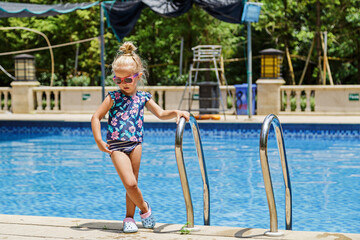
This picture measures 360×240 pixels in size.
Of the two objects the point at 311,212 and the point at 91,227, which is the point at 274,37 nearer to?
the point at 311,212

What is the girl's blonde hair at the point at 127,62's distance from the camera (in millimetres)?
3906

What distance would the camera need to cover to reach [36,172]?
29.6 ft

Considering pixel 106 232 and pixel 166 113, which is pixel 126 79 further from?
pixel 106 232

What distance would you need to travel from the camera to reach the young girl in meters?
3.78

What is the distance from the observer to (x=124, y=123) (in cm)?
383

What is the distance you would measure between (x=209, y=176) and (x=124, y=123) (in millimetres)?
4840

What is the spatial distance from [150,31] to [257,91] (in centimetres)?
893

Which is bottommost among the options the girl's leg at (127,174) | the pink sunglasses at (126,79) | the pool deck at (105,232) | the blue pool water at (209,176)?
the blue pool water at (209,176)

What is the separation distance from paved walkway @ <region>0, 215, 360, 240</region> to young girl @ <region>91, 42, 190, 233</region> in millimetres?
211

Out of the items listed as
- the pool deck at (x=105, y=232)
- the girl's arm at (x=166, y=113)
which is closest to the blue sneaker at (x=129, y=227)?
the pool deck at (x=105, y=232)

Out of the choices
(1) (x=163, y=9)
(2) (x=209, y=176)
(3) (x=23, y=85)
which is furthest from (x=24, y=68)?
(2) (x=209, y=176)

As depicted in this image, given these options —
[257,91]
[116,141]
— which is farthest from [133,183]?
[257,91]

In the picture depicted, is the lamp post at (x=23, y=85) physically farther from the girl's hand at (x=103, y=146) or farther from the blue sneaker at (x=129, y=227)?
the blue sneaker at (x=129, y=227)

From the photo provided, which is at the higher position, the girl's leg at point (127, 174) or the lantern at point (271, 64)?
the lantern at point (271, 64)
